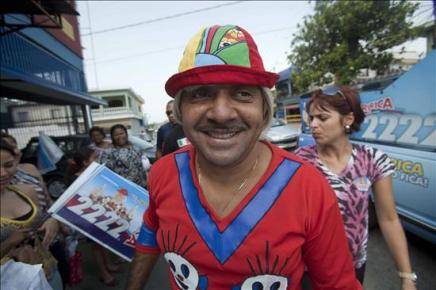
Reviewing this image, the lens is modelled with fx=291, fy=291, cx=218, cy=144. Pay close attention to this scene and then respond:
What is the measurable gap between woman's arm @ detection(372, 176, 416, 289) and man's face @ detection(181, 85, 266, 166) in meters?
0.99

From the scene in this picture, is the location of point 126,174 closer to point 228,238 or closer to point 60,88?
point 228,238

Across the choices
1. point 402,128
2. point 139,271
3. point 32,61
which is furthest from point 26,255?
point 32,61

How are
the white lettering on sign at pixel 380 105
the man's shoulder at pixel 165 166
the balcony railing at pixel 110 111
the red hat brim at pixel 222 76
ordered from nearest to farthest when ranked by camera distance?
the red hat brim at pixel 222 76
the man's shoulder at pixel 165 166
the white lettering on sign at pixel 380 105
the balcony railing at pixel 110 111

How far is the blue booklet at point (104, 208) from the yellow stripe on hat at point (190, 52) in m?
1.52

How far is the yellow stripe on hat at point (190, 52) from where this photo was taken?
970 mm

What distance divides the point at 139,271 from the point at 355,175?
1.24 m

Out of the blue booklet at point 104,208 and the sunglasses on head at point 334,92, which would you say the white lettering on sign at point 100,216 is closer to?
the blue booklet at point 104,208

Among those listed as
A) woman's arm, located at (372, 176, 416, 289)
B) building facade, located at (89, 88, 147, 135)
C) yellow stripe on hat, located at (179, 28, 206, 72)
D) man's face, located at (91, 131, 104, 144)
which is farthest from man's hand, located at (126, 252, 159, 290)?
building facade, located at (89, 88, 147, 135)

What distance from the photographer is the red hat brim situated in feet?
3.00

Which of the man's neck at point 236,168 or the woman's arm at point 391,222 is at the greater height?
the man's neck at point 236,168

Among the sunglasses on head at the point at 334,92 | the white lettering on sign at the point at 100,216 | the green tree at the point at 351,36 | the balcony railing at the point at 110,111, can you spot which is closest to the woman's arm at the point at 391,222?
the sunglasses on head at the point at 334,92

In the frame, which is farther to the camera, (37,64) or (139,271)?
(37,64)

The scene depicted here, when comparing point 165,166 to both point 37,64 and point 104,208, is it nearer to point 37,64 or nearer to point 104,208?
point 104,208

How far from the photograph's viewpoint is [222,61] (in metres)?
0.93
